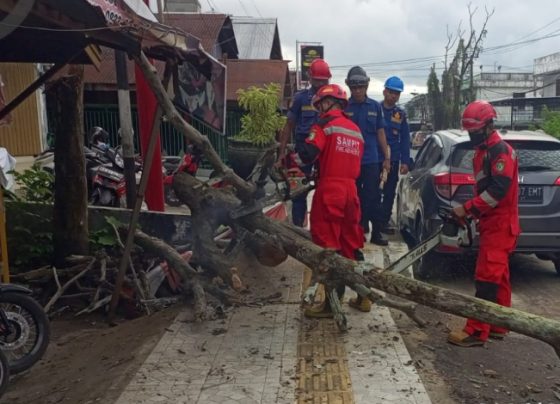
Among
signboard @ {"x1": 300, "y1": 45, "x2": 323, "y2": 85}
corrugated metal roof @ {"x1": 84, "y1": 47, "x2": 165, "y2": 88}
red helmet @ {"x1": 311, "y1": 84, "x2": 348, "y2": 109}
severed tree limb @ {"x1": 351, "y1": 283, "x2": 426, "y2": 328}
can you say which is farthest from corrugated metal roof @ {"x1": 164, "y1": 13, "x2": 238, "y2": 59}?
severed tree limb @ {"x1": 351, "y1": 283, "x2": 426, "y2": 328}

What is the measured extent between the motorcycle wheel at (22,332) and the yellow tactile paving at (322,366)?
1.93 metres

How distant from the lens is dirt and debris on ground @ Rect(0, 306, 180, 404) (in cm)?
384

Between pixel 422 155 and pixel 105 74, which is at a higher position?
pixel 105 74

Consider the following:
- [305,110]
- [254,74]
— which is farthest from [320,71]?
[254,74]

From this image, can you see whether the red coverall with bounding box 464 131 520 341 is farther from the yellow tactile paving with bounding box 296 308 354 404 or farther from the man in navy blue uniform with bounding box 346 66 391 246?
the man in navy blue uniform with bounding box 346 66 391 246

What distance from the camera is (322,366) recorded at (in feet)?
13.0

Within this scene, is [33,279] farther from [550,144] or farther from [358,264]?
[550,144]

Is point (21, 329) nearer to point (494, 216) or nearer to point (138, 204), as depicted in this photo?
point (138, 204)

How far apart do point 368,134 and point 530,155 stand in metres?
1.76

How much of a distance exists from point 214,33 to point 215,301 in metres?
13.8

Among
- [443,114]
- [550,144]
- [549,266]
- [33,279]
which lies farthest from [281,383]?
[443,114]

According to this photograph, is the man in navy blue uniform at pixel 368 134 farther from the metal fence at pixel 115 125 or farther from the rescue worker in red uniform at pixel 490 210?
the metal fence at pixel 115 125

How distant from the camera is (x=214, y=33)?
17.8 meters

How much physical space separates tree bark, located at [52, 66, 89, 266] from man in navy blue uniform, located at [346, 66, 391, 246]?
2751 millimetres
